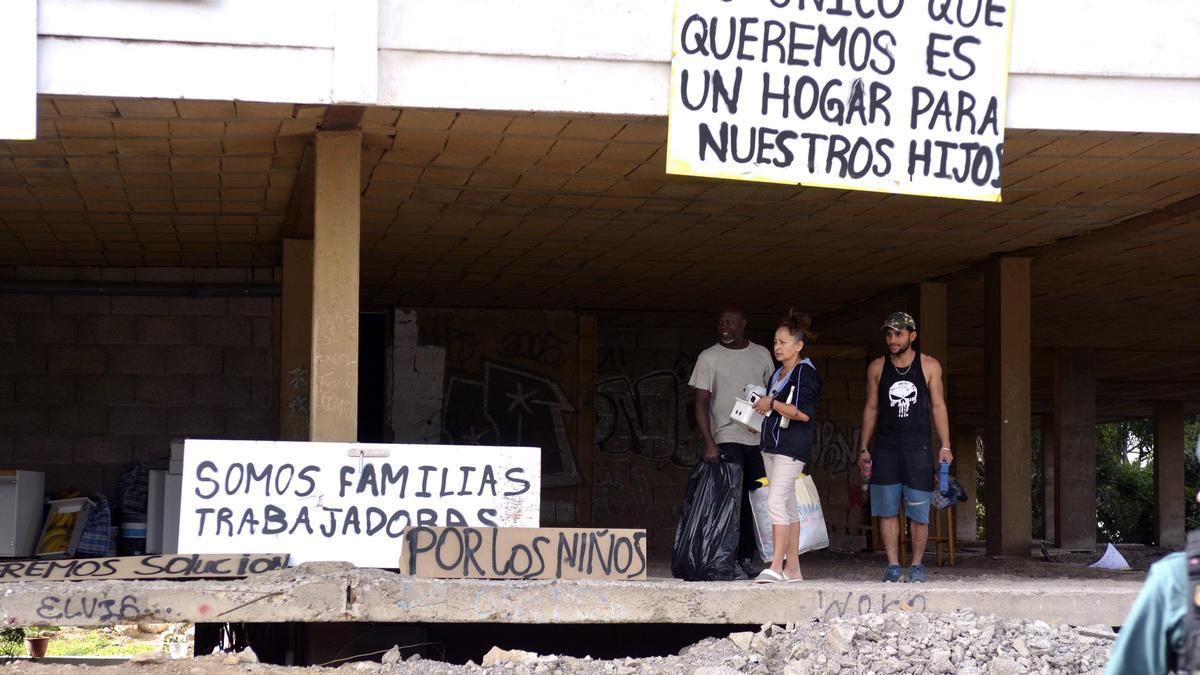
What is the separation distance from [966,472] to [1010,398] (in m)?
16.7

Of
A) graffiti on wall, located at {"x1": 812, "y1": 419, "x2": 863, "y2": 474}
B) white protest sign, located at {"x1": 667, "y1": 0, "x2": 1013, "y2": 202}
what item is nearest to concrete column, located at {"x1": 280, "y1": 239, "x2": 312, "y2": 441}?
white protest sign, located at {"x1": 667, "y1": 0, "x2": 1013, "y2": 202}

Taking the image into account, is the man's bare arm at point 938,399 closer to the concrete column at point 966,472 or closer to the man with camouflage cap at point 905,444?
the man with camouflage cap at point 905,444

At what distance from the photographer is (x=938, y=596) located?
7.02 meters

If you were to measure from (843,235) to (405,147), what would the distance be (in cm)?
383

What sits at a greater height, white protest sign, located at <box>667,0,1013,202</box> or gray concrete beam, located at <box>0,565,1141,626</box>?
white protest sign, located at <box>667,0,1013,202</box>

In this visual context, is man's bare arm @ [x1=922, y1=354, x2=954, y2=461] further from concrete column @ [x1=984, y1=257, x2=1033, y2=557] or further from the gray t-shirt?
concrete column @ [x1=984, y1=257, x2=1033, y2=557]

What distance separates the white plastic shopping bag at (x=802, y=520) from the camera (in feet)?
25.3

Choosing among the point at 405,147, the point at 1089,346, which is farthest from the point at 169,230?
the point at 1089,346

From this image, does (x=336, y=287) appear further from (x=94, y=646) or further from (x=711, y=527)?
(x=94, y=646)

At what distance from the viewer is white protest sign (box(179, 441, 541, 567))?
6.80m

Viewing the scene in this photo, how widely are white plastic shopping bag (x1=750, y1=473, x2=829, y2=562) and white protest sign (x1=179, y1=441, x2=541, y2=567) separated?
146cm

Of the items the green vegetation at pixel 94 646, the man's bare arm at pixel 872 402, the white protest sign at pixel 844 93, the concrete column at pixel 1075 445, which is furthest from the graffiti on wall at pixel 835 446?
the green vegetation at pixel 94 646

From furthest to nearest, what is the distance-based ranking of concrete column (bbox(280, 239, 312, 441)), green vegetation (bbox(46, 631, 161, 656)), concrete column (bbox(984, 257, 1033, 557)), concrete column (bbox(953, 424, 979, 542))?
concrete column (bbox(953, 424, 979, 542)) → green vegetation (bbox(46, 631, 161, 656)) → concrete column (bbox(984, 257, 1033, 557)) → concrete column (bbox(280, 239, 312, 441))

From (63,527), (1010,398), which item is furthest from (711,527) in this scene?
(63,527)
